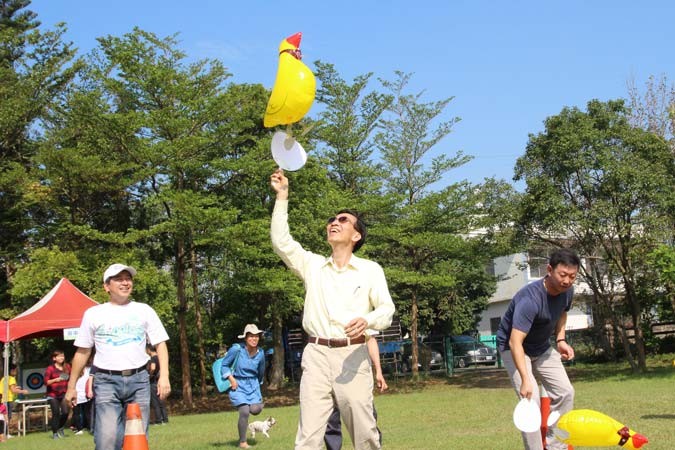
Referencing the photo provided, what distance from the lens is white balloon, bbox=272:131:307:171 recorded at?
545 centimetres

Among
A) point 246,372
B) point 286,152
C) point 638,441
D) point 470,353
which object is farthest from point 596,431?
point 470,353

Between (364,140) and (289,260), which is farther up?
(364,140)

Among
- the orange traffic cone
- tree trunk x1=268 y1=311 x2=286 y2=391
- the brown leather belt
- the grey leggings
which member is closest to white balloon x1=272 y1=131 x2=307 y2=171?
the brown leather belt

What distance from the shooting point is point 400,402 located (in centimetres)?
1906

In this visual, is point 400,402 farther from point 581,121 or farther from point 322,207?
point 581,121

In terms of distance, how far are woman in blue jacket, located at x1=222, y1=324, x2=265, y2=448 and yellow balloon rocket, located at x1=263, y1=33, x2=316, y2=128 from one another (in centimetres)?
521

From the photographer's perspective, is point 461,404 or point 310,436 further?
point 461,404

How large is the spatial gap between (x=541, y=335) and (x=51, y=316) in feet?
43.9

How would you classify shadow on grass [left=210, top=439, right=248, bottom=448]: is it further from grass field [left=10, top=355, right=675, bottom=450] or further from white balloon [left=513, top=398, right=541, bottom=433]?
white balloon [left=513, top=398, right=541, bottom=433]

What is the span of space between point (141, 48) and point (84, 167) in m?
3.72

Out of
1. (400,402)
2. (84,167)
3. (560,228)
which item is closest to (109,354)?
(400,402)

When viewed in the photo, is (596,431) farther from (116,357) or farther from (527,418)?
(116,357)

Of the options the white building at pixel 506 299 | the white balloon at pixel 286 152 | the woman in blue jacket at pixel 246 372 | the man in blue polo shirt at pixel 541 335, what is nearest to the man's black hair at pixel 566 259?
the man in blue polo shirt at pixel 541 335

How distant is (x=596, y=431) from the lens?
5145 mm
